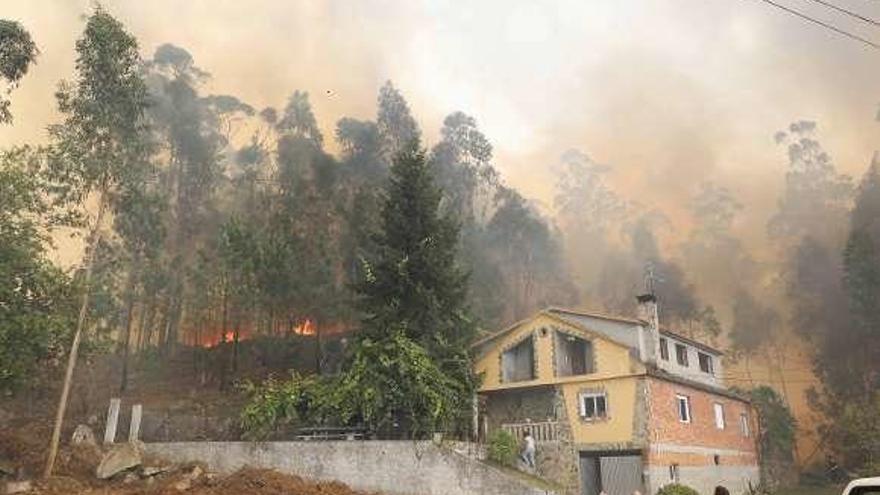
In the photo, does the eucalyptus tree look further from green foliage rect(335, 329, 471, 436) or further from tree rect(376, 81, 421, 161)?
green foliage rect(335, 329, 471, 436)

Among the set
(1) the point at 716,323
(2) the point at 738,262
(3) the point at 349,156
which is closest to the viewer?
(3) the point at 349,156

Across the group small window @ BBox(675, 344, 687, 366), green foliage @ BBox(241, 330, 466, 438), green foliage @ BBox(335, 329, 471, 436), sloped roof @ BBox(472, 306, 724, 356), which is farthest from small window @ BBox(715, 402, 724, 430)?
green foliage @ BBox(335, 329, 471, 436)

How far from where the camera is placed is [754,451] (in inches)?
1695

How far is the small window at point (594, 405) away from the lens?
3394cm

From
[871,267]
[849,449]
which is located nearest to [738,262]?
[871,267]

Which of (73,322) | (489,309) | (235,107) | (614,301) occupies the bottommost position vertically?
(73,322)

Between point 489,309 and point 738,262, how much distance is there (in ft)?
185

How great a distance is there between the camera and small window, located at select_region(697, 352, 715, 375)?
4250 centimetres

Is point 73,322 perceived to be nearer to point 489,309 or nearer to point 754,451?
point 489,309

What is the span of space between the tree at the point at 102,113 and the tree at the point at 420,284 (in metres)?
13.0

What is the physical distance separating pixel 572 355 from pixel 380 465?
13631mm

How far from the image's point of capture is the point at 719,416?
39.3m

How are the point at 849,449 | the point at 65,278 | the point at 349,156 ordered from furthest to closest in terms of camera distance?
the point at 349,156
the point at 849,449
the point at 65,278

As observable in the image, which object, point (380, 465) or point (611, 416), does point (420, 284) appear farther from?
point (611, 416)
